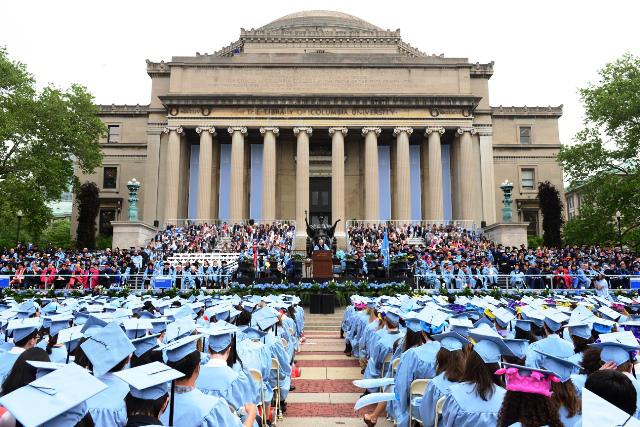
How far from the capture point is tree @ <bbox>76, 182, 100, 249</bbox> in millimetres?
44219

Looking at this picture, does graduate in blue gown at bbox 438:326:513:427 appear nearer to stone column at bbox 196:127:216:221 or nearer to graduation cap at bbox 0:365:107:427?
graduation cap at bbox 0:365:107:427

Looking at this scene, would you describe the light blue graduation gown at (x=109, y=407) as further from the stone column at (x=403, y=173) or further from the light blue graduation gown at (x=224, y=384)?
the stone column at (x=403, y=173)

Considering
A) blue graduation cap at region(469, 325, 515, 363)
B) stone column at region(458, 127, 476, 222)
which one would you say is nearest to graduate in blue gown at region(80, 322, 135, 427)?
blue graduation cap at region(469, 325, 515, 363)

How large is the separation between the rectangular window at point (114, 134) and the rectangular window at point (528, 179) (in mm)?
41567

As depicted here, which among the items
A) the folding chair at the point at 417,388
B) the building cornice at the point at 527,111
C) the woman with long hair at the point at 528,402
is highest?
the building cornice at the point at 527,111

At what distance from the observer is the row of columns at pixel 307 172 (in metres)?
42.8

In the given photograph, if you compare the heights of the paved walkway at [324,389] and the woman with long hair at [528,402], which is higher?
the woman with long hair at [528,402]

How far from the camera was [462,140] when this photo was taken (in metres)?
44.0

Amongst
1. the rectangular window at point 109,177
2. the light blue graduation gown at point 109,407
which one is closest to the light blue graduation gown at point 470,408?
the light blue graduation gown at point 109,407

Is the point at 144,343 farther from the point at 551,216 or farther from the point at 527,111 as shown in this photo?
the point at 527,111

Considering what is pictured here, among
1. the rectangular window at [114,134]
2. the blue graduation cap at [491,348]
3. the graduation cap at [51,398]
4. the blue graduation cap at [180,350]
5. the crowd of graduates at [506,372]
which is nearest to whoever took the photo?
the graduation cap at [51,398]

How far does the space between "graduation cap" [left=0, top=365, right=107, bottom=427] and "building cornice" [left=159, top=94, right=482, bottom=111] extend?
4194 centimetres

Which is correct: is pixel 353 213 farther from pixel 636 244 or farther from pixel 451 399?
pixel 451 399

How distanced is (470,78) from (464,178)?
11.2m
